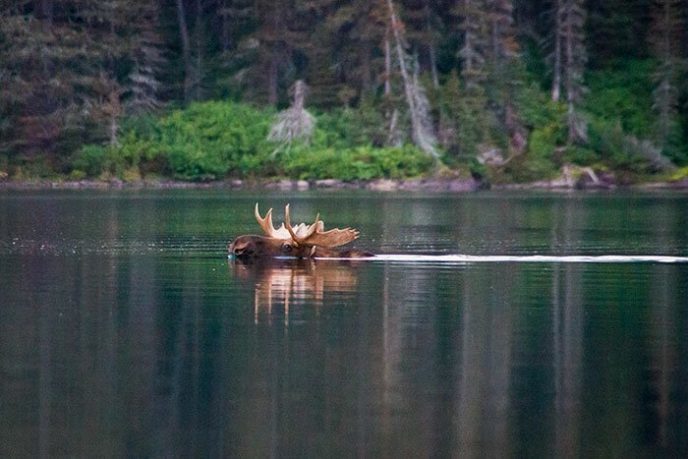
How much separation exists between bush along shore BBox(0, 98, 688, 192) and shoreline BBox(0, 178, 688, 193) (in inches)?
1.6

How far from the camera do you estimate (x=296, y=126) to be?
214ft

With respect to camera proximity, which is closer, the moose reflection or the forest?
the moose reflection

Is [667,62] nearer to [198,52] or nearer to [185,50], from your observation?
[198,52]

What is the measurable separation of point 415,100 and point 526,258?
125 feet

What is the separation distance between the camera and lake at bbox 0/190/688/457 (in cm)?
1248

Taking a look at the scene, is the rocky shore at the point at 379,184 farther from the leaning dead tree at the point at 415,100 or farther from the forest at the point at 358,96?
the leaning dead tree at the point at 415,100

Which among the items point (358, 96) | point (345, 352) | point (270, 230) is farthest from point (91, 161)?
point (345, 352)

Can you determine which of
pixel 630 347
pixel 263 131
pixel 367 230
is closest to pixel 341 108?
pixel 263 131

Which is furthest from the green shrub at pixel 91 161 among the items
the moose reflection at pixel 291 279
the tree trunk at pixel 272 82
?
the moose reflection at pixel 291 279

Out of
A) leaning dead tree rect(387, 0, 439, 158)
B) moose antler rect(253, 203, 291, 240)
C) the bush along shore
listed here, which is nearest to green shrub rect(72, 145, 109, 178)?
the bush along shore

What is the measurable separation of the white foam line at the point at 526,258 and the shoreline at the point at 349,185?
3383 cm

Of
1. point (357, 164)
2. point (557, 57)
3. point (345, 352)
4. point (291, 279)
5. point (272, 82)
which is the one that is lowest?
point (345, 352)

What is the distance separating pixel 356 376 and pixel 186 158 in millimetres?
50389

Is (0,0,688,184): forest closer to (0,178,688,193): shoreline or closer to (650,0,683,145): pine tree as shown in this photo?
(650,0,683,145): pine tree
